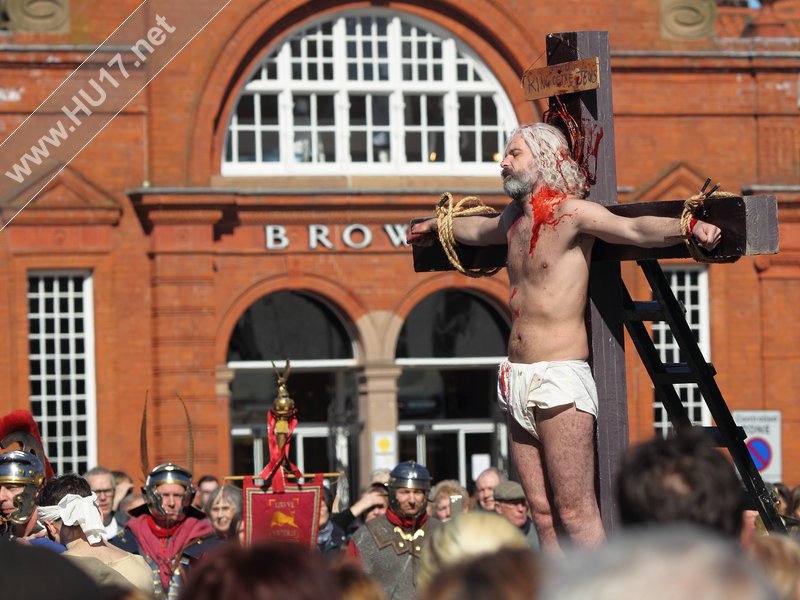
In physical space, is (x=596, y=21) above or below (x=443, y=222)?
above

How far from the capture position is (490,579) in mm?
3170

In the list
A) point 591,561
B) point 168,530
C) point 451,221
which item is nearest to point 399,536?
point 168,530

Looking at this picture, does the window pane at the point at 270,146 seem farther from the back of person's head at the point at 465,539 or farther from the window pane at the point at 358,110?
the back of person's head at the point at 465,539

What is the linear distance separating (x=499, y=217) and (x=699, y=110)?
18815mm

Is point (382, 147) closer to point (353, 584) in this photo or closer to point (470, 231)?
point (470, 231)

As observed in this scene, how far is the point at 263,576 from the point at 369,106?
21.7 m

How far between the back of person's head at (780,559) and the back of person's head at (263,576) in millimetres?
985

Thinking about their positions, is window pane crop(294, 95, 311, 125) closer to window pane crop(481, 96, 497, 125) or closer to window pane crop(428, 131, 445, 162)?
window pane crop(428, 131, 445, 162)

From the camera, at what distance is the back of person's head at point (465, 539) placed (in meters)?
3.92

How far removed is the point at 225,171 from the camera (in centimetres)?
2409

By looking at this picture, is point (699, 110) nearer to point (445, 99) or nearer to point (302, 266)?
point (445, 99)

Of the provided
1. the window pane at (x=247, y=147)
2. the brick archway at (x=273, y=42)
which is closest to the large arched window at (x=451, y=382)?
the brick archway at (x=273, y=42)

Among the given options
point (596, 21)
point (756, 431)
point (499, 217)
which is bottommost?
point (756, 431)

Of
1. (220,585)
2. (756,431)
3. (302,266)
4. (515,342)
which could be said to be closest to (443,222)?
(515,342)
